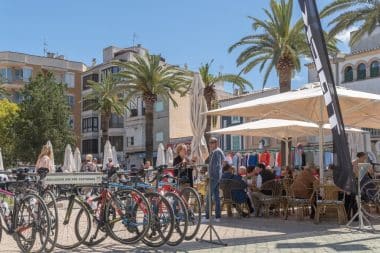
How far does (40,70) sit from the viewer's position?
71.6 metres

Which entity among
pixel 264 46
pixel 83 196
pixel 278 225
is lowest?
pixel 278 225

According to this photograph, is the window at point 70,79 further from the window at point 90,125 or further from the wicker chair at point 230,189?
the wicker chair at point 230,189

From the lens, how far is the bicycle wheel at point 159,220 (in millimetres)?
8266

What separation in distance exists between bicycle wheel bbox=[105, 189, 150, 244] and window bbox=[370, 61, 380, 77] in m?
39.0

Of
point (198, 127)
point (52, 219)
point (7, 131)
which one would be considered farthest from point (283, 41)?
point (7, 131)

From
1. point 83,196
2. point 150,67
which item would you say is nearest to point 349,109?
point 83,196

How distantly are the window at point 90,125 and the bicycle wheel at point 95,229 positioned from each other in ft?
220

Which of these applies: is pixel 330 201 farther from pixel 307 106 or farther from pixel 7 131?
pixel 7 131

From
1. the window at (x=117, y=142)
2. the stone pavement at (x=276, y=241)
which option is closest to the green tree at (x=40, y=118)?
the window at (x=117, y=142)

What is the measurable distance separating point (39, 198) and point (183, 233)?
7.22 feet

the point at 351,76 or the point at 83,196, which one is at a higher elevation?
the point at 351,76

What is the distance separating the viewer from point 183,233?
330 inches

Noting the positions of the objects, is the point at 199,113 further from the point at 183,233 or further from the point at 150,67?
the point at 150,67

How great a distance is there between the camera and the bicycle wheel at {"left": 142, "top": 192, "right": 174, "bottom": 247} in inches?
325
